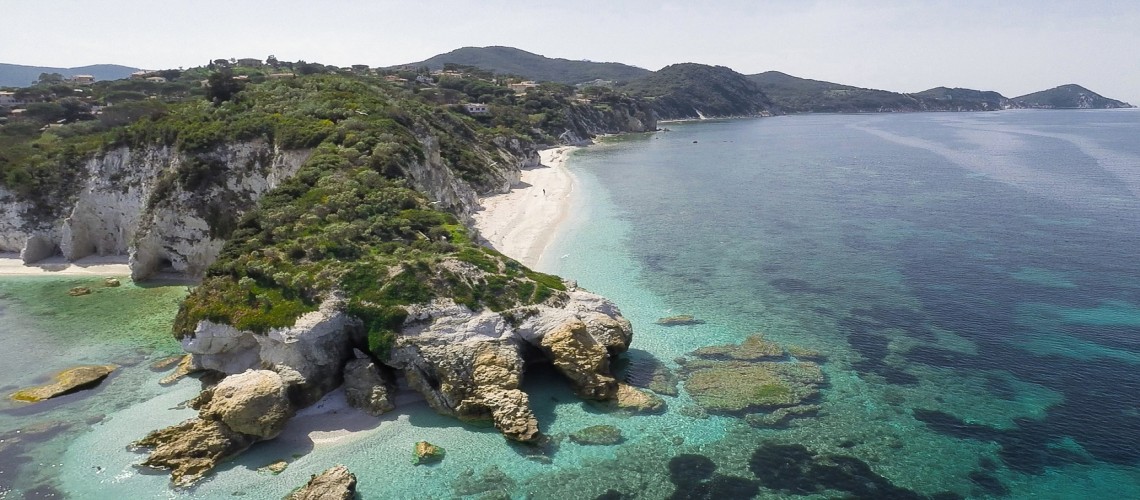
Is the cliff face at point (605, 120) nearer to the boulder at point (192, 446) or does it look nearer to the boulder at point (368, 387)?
the boulder at point (368, 387)

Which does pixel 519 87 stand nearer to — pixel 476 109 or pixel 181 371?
pixel 476 109

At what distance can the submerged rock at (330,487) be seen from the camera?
18453 millimetres

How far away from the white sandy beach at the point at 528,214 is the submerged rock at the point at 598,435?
19966 mm

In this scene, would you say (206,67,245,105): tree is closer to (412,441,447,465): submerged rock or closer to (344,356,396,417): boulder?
(344,356,396,417): boulder

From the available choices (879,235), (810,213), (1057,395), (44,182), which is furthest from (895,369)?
(44,182)

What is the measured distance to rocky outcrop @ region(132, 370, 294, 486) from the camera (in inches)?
807

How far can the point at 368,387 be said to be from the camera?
24.0 meters

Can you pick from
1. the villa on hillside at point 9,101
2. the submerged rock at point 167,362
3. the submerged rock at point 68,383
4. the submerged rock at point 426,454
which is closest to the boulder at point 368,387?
the submerged rock at point 426,454

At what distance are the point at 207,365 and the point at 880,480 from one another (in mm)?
27036

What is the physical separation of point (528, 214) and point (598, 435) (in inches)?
1496

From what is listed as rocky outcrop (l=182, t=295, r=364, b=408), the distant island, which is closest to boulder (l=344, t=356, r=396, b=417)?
the distant island

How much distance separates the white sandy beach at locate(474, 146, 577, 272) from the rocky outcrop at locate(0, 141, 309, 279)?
53.1ft

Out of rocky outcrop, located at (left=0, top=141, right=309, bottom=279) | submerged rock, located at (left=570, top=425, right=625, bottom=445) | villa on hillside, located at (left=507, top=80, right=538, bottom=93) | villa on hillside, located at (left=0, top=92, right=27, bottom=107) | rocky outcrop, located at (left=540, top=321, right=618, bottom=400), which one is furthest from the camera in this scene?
villa on hillside, located at (left=507, top=80, right=538, bottom=93)

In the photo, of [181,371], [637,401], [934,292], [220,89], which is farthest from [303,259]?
[934,292]
